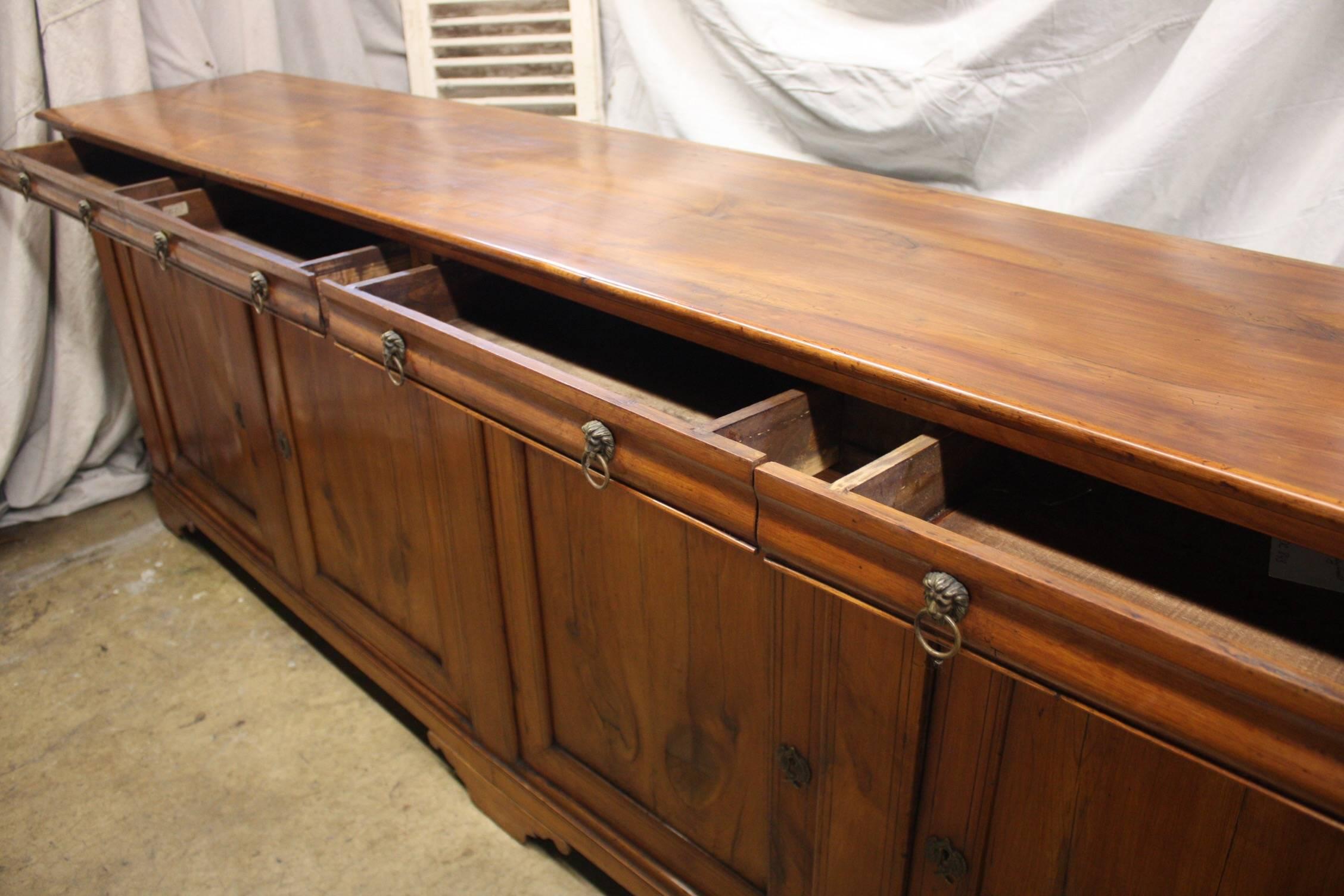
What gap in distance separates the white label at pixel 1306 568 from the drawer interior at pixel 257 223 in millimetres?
1448

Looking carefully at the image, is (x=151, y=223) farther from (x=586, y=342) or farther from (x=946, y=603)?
(x=946, y=603)

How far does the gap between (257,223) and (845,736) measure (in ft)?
4.85

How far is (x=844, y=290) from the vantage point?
1116mm

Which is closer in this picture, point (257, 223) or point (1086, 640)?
point (1086, 640)

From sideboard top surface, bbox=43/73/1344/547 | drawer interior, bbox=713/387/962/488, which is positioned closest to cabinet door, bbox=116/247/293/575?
sideboard top surface, bbox=43/73/1344/547

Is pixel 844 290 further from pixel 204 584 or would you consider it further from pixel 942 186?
pixel 204 584

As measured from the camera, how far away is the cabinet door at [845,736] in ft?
3.12

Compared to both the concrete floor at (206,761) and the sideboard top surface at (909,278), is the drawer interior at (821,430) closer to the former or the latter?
the sideboard top surface at (909,278)

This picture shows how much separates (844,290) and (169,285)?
1.32 m

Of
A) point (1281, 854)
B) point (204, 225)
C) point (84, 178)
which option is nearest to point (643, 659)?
point (1281, 854)

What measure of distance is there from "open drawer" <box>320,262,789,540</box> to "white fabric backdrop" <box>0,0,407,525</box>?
136 centimetres

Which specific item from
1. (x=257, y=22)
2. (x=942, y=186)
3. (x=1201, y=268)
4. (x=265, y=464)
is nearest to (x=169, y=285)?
(x=265, y=464)

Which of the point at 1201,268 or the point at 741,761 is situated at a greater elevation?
the point at 1201,268

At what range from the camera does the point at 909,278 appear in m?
1.15
